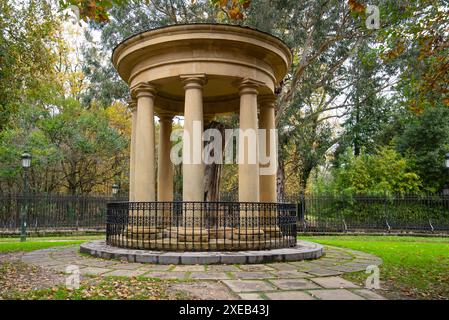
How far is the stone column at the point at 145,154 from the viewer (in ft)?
33.4

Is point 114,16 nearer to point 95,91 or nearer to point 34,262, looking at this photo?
point 95,91

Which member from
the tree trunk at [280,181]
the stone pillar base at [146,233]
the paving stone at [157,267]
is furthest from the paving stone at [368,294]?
the tree trunk at [280,181]

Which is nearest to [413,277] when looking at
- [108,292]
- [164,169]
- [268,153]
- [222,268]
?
[222,268]

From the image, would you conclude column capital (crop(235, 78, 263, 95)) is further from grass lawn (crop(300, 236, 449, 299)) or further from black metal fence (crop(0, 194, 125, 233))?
black metal fence (crop(0, 194, 125, 233))

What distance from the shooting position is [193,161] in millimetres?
9461

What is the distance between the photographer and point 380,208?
22828 millimetres

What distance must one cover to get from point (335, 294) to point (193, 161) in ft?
16.6

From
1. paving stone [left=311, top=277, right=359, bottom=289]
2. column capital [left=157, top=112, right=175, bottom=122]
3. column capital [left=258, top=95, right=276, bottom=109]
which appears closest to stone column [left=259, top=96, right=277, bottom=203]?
column capital [left=258, top=95, right=276, bottom=109]

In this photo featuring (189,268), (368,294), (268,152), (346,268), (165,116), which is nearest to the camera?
(368,294)

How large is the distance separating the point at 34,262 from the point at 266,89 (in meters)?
7.55

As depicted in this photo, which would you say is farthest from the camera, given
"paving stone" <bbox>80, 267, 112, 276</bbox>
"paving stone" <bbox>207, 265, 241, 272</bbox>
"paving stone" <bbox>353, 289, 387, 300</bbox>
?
"paving stone" <bbox>207, 265, 241, 272</bbox>

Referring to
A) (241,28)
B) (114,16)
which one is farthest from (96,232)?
(241,28)

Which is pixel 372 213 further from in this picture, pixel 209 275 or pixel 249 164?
pixel 209 275

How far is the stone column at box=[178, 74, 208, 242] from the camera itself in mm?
9141
